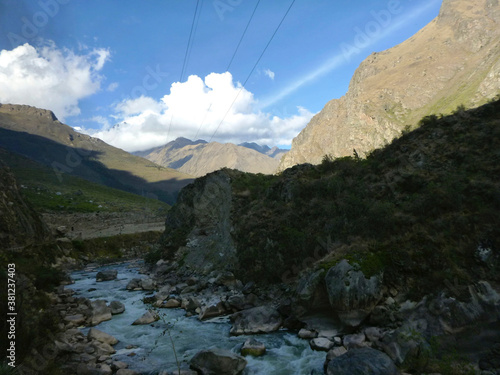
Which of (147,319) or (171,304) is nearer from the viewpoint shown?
(147,319)

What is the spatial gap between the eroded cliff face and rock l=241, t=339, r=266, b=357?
2347 centimetres

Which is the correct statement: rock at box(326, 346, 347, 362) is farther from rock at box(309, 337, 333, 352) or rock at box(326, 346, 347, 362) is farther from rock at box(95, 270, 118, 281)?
rock at box(95, 270, 118, 281)

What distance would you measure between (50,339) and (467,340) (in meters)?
14.3

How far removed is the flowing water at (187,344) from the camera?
33.3 feet

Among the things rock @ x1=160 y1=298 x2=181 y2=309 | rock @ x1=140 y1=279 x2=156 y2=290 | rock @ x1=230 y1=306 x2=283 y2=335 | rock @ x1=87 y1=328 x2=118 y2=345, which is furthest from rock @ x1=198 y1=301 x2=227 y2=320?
rock @ x1=140 y1=279 x2=156 y2=290

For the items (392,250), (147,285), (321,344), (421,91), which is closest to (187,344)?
(321,344)

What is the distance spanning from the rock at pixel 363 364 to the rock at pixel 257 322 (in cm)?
455

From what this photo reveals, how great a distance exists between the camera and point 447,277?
10.5 m

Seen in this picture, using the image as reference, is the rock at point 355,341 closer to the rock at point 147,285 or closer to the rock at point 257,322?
the rock at point 257,322

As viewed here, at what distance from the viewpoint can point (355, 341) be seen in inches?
393

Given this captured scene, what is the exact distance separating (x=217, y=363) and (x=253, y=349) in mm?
2062

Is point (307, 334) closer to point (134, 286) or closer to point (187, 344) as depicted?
point (187, 344)

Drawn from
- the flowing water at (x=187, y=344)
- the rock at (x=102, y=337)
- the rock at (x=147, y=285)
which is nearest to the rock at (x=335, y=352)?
the flowing water at (x=187, y=344)

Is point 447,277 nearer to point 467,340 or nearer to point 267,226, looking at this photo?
point 467,340
